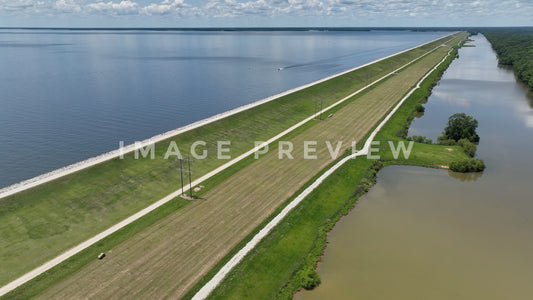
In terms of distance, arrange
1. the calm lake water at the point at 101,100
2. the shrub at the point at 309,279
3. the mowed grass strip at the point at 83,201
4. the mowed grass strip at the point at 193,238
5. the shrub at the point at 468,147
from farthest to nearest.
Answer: the calm lake water at the point at 101,100, the shrub at the point at 468,147, the mowed grass strip at the point at 83,201, the shrub at the point at 309,279, the mowed grass strip at the point at 193,238

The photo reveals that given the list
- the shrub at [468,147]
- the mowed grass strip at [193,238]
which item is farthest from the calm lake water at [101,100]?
the shrub at [468,147]

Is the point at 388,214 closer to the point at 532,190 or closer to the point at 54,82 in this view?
the point at 532,190

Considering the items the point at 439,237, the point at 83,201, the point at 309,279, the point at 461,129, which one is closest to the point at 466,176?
the point at 461,129

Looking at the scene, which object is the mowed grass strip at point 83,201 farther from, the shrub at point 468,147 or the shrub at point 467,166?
the shrub at point 468,147

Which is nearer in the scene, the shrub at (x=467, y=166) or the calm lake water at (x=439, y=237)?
the calm lake water at (x=439, y=237)

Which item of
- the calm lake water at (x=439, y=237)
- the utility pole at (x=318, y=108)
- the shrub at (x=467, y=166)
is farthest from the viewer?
the utility pole at (x=318, y=108)
